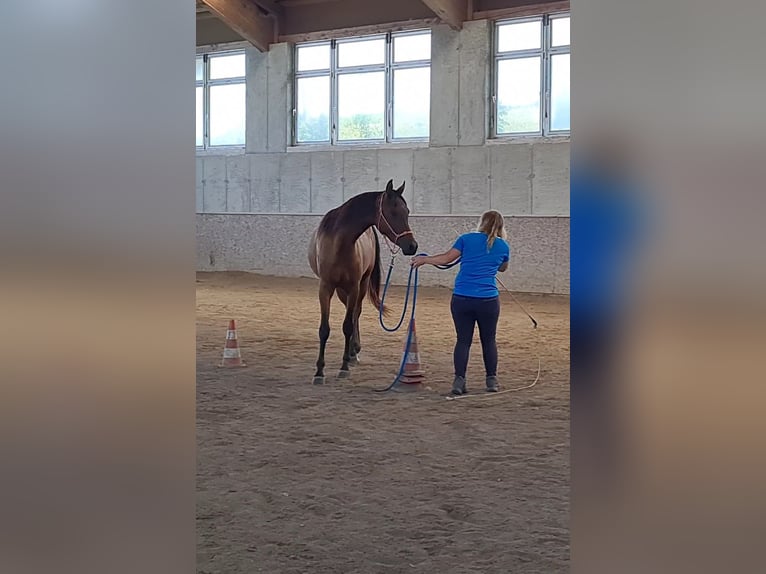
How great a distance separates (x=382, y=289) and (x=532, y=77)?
14.4 ft

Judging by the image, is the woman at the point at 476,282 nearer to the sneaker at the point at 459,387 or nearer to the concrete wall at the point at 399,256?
the sneaker at the point at 459,387

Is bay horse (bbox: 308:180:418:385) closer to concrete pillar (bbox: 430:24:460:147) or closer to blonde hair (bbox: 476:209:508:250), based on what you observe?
blonde hair (bbox: 476:209:508:250)

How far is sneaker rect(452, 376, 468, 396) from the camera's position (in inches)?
245

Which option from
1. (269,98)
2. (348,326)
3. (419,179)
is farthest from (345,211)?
(269,98)

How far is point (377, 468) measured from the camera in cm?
427

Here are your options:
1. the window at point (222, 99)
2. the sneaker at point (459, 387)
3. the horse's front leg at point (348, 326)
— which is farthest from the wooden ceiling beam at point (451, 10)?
the sneaker at point (459, 387)

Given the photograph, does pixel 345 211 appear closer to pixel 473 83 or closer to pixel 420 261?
pixel 420 261
